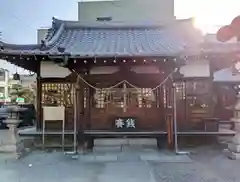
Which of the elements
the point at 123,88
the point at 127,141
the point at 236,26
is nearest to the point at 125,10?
the point at 123,88

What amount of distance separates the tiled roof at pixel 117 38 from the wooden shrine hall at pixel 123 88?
6 centimetres

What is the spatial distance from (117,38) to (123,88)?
9.84 ft

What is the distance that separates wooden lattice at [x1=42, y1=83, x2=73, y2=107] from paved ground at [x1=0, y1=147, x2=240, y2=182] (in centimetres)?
219

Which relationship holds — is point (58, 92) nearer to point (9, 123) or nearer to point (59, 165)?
point (9, 123)

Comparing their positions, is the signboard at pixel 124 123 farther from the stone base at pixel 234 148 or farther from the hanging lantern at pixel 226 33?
the hanging lantern at pixel 226 33

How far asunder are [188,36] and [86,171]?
7882 millimetres

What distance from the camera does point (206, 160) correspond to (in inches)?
338

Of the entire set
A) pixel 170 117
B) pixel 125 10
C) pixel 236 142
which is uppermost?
pixel 125 10

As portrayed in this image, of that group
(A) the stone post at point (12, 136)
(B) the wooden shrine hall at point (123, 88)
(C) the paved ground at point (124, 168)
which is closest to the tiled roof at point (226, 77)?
(B) the wooden shrine hall at point (123, 88)

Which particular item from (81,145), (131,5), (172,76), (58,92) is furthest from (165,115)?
(131,5)

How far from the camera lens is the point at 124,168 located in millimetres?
7617

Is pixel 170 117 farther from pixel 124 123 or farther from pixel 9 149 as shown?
pixel 9 149

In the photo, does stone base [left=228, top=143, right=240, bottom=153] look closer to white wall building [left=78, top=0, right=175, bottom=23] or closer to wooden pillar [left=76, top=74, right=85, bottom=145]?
wooden pillar [left=76, top=74, right=85, bottom=145]

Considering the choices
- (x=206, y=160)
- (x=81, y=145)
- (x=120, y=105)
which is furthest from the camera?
(x=120, y=105)
